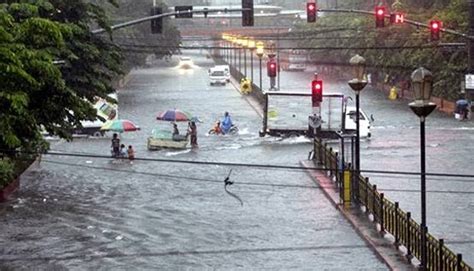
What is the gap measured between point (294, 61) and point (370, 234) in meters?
91.7

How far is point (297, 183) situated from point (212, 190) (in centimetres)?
276

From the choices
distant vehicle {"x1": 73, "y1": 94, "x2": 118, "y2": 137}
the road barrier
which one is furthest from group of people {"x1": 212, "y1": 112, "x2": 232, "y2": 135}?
the road barrier

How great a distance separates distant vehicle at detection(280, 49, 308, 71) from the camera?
11225cm

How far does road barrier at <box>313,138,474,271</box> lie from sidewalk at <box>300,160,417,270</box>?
189mm

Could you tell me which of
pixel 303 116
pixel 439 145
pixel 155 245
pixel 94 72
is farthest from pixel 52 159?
pixel 155 245

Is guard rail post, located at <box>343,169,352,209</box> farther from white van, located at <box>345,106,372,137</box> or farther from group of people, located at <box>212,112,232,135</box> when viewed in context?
group of people, located at <box>212,112,232,135</box>

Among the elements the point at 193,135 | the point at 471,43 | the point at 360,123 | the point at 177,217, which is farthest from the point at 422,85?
the point at 471,43

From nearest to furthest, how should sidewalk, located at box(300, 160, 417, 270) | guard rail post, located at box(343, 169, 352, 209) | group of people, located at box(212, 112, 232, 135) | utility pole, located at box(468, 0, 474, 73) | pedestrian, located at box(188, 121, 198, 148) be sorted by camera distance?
sidewalk, located at box(300, 160, 417, 270) → guard rail post, located at box(343, 169, 352, 209) → pedestrian, located at box(188, 121, 198, 148) → group of people, located at box(212, 112, 232, 135) → utility pole, located at box(468, 0, 474, 73)

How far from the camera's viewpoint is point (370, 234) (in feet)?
76.2

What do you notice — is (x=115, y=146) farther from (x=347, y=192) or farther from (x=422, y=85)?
(x=422, y=85)

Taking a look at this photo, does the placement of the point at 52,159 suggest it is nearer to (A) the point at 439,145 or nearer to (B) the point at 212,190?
(B) the point at 212,190

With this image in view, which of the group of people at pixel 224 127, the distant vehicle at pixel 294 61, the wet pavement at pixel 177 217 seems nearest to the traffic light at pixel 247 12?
the wet pavement at pixel 177 217

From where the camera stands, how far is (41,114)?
23.7 meters

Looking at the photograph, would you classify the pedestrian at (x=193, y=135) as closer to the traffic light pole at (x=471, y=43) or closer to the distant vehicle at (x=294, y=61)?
the traffic light pole at (x=471, y=43)
